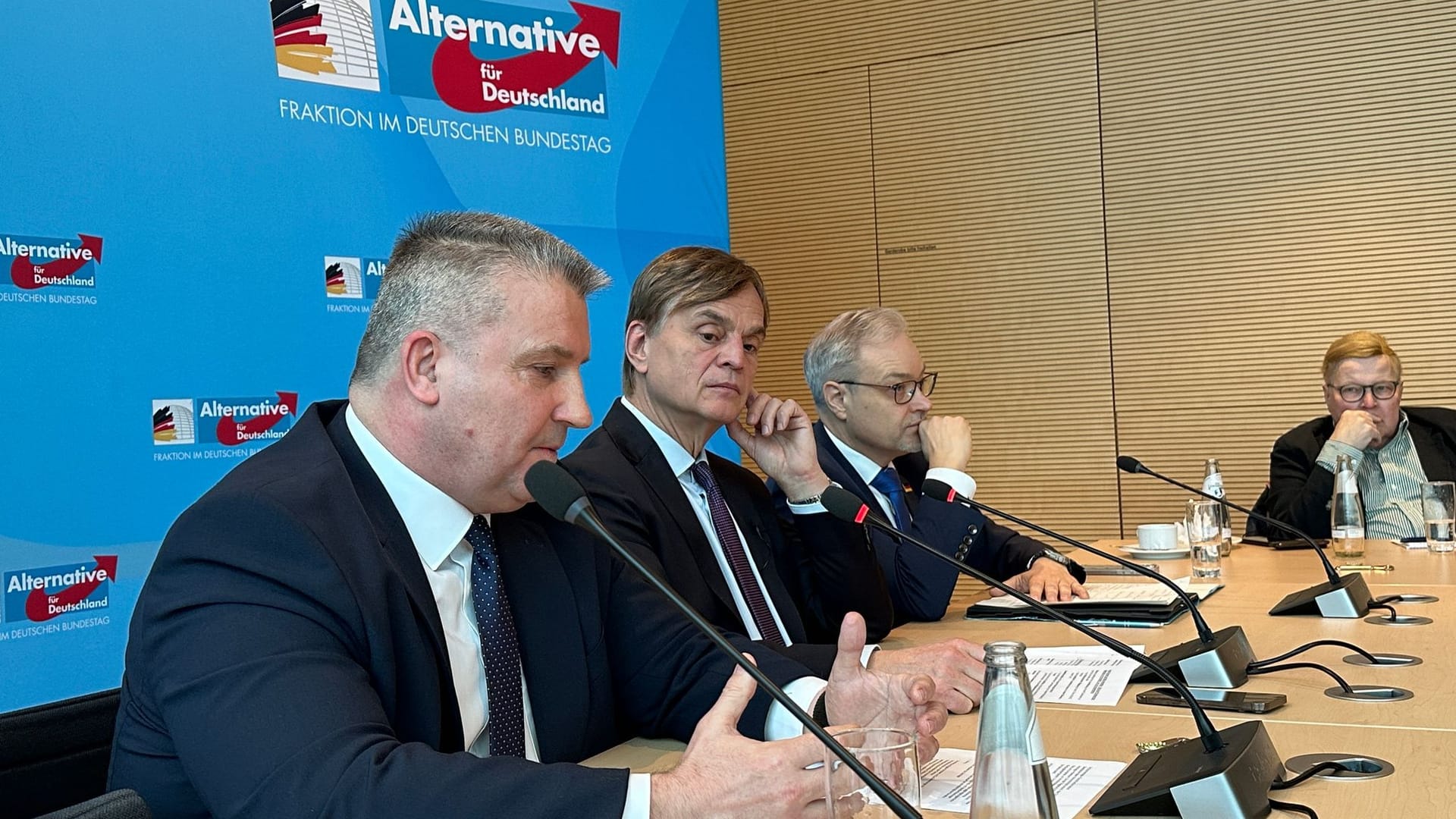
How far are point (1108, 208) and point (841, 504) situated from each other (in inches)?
149

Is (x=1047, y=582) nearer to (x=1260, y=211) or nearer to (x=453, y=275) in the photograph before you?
(x=453, y=275)

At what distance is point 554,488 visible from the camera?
4.64 feet

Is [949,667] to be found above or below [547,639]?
below

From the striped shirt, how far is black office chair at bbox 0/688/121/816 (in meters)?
3.71

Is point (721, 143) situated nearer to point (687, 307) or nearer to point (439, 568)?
point (687, 307)

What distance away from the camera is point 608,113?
11.2 feet

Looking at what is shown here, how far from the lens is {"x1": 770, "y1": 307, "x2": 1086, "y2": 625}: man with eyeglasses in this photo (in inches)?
123

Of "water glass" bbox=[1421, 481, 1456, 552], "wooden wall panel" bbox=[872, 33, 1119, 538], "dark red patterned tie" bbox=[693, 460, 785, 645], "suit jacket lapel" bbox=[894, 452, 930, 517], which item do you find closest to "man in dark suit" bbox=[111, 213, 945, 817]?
"dark red patterned tie" bbox=[693, 460, 785, 645]

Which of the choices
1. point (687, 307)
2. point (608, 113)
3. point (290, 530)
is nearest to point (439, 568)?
point (290, 530)

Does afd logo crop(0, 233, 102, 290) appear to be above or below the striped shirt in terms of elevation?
above

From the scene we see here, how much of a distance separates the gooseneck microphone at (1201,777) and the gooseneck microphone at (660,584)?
0.34m

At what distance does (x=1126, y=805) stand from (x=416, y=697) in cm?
83

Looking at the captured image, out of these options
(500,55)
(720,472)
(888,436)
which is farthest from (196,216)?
(888,436)

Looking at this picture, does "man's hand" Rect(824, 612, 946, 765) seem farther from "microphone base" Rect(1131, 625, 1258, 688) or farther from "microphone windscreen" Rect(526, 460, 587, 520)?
"microphone base" Rect(1131, 625, 1258, 688)
